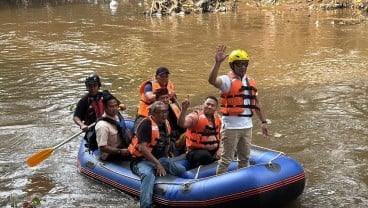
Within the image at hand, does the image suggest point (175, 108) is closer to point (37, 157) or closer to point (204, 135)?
point (204, 135)

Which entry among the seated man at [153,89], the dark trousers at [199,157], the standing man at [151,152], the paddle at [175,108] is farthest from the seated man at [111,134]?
the dark trousers at [199,157]

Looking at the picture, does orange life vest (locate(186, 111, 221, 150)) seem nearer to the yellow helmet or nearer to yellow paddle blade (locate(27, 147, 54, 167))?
the yellow helmet

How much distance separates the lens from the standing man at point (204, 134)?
5824mm

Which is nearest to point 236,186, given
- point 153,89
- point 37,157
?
point 153,89

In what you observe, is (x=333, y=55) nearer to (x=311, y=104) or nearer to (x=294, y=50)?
(x=294, y=50)

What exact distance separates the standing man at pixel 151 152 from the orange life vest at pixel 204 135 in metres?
0.31

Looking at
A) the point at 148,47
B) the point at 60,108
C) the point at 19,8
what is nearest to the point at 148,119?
the point at 60,108

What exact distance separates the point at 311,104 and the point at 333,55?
15.7 ft

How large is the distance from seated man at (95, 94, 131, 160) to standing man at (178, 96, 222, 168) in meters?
0.78

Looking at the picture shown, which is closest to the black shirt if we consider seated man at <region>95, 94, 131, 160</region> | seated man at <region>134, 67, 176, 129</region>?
seated man at <region>95, 94, 131, 160</region>

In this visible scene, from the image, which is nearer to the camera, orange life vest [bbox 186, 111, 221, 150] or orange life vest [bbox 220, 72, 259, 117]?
orange life vest [bbox 220, 72, 259, 117]

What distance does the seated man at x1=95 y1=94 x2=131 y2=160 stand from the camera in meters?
6.16

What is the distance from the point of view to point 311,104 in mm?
9594

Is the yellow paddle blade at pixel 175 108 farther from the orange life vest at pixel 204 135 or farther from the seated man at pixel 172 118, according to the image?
the orange life vest at pixel 204 135
